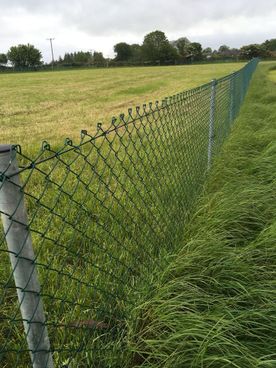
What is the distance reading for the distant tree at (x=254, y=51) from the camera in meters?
88.8

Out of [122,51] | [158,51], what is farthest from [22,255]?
[122,51]

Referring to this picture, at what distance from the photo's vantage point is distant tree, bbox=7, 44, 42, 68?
10919 centimetres

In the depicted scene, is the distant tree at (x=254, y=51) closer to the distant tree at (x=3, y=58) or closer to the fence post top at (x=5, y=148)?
the distant tree at (x=3, y=58)

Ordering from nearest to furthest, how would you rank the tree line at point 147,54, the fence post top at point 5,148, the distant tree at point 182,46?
the fence post top at point 5,148 → the tree line at point 147,54 → the distant tree at point 182,46

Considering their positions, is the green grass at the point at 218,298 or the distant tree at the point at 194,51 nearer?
the green grass at the point at 218,298

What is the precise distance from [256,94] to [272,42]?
353 ft

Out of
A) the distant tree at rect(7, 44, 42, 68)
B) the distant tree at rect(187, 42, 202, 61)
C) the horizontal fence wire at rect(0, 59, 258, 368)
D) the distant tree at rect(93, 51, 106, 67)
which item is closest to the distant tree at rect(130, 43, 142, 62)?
the distant tree at rect(93, 51, 106, 67)

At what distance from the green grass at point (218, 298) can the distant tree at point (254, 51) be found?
93.5 meters

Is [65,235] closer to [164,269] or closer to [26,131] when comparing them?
[164,269]

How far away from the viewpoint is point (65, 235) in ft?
10.9

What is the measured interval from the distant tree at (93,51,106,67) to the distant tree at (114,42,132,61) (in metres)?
4.76

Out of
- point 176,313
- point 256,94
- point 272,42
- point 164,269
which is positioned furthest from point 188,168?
point 272,42

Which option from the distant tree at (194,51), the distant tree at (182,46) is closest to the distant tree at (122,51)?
the distant tree at (182,46)

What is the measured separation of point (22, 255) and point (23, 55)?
387 feet
